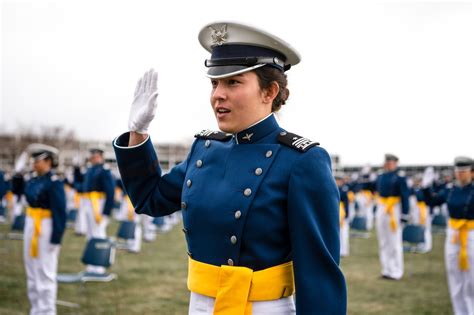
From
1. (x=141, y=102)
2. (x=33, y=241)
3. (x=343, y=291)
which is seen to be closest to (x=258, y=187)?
(x=343, y=291)

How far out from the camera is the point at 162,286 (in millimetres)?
9016

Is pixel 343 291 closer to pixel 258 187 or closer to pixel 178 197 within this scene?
pixel 258 187

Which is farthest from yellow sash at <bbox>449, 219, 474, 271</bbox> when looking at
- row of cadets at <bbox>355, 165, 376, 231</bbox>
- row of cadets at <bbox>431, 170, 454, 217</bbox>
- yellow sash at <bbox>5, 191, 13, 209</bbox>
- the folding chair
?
yellow sash at <bbox>5, 191, 13, 209</bbox>

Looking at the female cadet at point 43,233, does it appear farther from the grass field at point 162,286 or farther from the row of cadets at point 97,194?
the row of cadets at point 97,194

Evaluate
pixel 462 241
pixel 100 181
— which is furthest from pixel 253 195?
pixel 100 181

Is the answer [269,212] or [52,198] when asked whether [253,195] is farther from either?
[52,198]

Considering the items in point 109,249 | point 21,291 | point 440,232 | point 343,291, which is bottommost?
point 440,232

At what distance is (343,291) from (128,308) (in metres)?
6.04

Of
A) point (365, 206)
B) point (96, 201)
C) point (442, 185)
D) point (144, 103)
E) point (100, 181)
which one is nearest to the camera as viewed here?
point (144, 103)

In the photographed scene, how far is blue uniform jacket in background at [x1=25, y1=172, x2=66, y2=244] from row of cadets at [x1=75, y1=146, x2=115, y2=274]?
406cm

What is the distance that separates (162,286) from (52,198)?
2.89 m

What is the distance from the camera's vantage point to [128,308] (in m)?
7.50

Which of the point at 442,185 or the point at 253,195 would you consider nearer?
the point at 253,195

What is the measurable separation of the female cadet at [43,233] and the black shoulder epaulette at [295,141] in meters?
5.38
